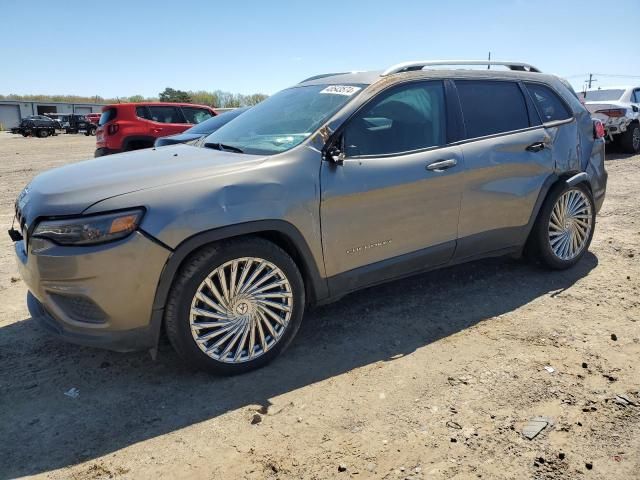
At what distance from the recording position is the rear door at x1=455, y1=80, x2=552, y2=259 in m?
3.96

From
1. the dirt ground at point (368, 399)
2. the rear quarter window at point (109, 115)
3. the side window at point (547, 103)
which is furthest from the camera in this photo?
the rear quarter window at point (109, 115)

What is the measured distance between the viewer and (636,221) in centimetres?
645

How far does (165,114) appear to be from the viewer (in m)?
12.7

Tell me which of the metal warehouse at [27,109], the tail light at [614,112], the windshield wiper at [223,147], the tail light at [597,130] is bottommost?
the windshield wiper at [223,147]

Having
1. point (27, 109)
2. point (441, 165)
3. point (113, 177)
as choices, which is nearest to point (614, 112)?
point (441, 165)

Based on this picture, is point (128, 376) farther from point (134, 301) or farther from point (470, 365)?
point (470, 365)

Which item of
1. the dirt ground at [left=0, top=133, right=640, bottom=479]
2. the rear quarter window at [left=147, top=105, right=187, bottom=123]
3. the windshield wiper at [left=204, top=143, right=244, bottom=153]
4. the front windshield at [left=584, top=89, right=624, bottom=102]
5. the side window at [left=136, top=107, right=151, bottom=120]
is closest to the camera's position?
the dirt ground at [left=0, top=133, right=640, bottom=479]

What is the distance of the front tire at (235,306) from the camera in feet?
9.48

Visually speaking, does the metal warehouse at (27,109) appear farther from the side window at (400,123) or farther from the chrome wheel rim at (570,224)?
the chrome wheel rim at (570,224)

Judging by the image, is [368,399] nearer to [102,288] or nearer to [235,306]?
[235,306]

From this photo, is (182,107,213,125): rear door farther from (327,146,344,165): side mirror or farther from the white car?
(327,146,344,165): side mirror

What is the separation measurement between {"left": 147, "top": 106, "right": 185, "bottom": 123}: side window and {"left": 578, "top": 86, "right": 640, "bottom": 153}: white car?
952 centimetres

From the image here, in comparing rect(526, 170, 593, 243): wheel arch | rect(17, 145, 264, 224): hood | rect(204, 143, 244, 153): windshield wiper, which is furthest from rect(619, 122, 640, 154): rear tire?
rect(17, 145, 264, 224): hood

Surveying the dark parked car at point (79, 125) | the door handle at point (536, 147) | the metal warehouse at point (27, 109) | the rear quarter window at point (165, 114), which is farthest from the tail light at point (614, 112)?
the metal warehouse at point (27, 109)
